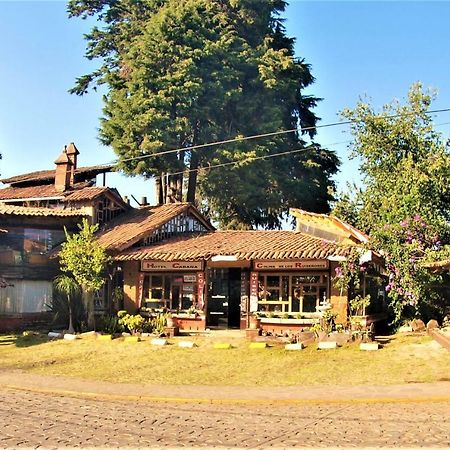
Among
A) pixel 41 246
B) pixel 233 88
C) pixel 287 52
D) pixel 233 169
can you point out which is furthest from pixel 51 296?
pixel 287 52

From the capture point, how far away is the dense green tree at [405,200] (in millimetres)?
20797

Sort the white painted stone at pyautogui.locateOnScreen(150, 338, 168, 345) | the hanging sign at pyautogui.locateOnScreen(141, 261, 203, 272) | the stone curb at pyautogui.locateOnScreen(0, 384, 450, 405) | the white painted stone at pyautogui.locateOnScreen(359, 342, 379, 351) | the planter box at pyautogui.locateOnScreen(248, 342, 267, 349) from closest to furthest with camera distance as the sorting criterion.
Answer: the stone curb at pyautogui.locateOnScreen(0, 384, 450, 405), the white painted stone at pyautogui.locateOnScreen(359, 342, 379, 351), the planter box at pyautogui.locateOnScreen(248, 342, 267, 349), the white painted stone at pyautogui.locateOnScreen(150, 338, 168, 345), the hanging sign at pyautogui.locateOnScreen(141, 261, 203, 272)

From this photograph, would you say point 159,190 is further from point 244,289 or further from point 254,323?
point 254,323

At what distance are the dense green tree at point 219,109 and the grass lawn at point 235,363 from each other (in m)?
15.0

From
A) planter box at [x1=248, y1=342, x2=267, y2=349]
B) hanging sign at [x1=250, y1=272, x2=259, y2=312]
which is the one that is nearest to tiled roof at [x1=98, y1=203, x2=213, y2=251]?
hanging sign at [x1=250, y1=272, x2=259, y2=312]

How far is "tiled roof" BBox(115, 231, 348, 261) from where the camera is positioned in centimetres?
2206

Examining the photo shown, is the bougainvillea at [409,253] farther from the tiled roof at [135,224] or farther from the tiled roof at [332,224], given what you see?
the tiled roof at [135,224]

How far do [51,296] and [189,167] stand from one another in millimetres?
12986

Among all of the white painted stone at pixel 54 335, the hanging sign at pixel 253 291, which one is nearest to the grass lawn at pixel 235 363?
the white painted stone at pixel 54 335

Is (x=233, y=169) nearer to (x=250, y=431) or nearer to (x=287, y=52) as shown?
(x=287, y=52)

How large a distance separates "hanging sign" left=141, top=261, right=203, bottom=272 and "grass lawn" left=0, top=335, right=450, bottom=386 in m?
3.84

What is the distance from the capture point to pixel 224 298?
26297 millimetres

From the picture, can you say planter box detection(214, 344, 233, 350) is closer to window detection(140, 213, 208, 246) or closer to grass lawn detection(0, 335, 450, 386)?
grass lawn detection(0, 335, 450, 386)

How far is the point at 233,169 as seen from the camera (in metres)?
33.5
